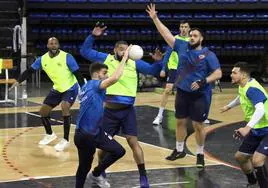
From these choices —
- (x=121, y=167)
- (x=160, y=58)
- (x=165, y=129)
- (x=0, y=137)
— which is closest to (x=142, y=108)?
(x=165, y=129)

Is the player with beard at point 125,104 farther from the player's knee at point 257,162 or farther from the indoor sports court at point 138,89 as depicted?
the player's knee at point 257,162

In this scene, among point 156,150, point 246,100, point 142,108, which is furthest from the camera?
point 142,108

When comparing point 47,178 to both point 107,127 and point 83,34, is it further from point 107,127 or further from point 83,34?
point 83,34

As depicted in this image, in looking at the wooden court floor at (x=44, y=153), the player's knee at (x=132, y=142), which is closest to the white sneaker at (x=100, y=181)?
the player's knee at (x=132, y=142)

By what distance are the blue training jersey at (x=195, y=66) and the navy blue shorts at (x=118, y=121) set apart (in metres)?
1.35

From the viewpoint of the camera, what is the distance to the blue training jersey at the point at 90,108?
7.07 m

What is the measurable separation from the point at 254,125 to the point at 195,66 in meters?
2.25

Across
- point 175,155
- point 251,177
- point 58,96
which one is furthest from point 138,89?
point 251,177

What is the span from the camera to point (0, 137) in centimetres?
1167

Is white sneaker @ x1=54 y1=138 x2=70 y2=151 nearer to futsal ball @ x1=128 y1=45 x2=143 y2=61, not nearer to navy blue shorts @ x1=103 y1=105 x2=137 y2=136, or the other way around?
navy blue shorts @ x1=103 y1=105 x2=137 y2=136

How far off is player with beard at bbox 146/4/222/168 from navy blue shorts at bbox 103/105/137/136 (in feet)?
3.98

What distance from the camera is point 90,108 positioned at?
23.3ft

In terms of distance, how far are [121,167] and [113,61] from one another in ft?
5.75

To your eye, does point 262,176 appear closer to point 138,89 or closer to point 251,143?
point 251,143
